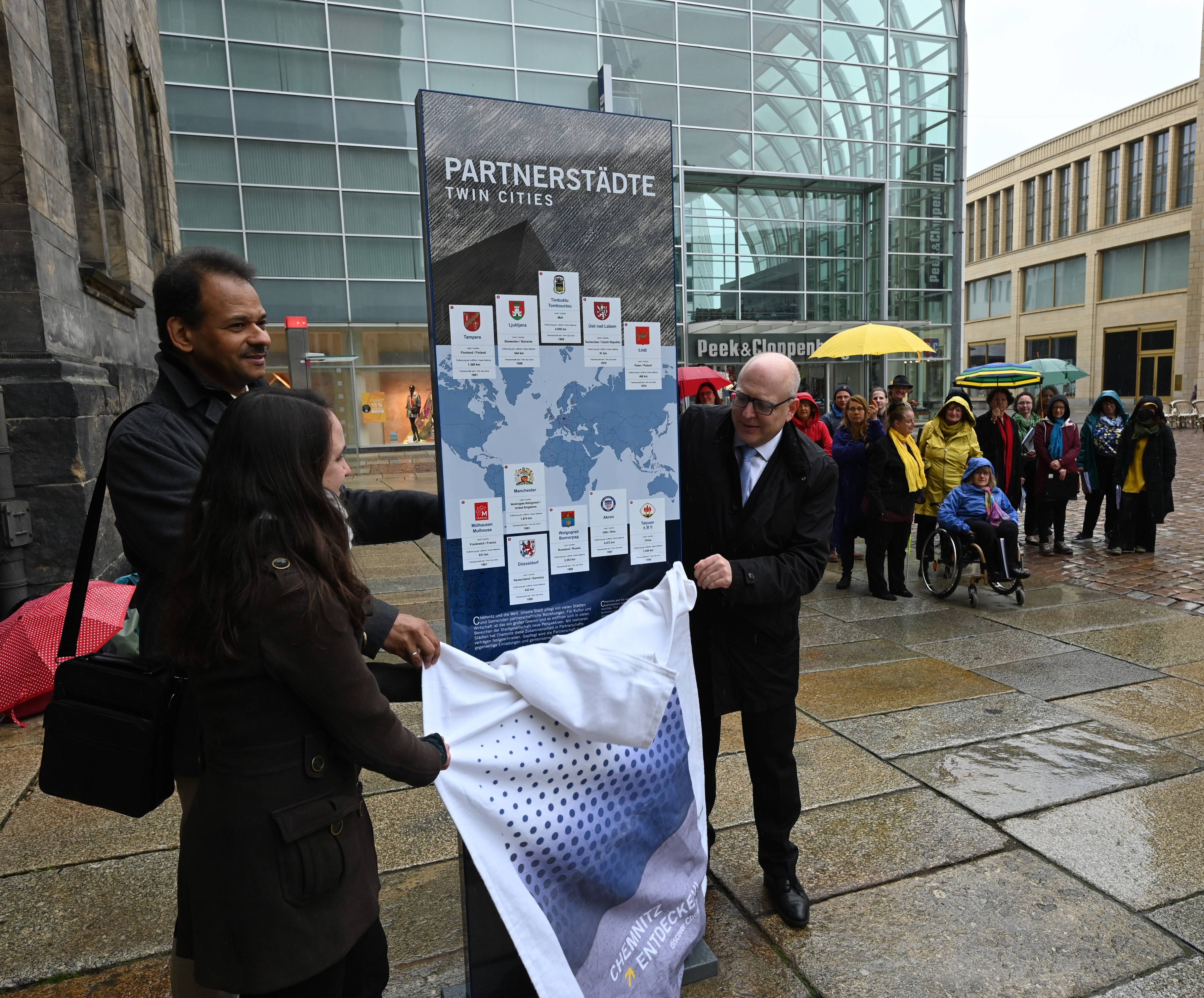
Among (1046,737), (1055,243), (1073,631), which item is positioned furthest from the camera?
(1055,243)

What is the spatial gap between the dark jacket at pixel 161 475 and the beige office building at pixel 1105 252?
4548 centimetres

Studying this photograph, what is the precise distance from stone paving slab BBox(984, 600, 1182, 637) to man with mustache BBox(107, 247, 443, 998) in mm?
5899

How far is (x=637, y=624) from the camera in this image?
2.47 meters

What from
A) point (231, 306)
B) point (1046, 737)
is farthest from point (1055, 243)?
point (231, 306)

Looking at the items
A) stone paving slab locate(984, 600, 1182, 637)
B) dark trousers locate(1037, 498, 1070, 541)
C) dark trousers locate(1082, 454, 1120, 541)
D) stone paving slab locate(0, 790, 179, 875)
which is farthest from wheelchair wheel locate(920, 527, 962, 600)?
stone paving slab locate(0, 790, 179, 875)

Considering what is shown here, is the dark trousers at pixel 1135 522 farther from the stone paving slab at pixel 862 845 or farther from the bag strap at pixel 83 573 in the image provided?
the bag strap at pixel 83 573

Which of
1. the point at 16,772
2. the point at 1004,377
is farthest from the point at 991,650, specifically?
the point at 16,772

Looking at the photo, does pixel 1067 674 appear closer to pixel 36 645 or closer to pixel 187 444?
pixel 187 444

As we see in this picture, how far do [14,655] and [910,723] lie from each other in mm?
5016

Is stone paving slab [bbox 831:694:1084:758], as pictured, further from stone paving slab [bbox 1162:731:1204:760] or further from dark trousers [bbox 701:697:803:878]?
dark trousers [bbox 701:697:803:878]

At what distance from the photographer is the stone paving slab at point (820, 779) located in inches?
146

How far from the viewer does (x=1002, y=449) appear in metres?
8.94

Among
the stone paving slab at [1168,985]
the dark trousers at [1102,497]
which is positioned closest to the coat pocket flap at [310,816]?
the stone paving slab at [1168,985]

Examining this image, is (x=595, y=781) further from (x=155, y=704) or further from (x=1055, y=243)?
(x=1055, y=243)
